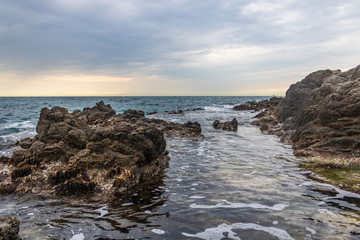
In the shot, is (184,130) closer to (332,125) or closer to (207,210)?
(332,125)

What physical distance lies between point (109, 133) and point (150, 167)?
2.42m

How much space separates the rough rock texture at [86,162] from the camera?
8.30m

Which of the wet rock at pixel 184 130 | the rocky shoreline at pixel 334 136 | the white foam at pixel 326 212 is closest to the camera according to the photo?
the white foam at pixel 326 212

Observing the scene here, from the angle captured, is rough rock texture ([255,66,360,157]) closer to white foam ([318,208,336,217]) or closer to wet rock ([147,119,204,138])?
white foam ([318,208,336,217])

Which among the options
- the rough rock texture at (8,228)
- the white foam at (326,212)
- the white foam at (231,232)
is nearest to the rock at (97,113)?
the rough rock texture at (8,228)

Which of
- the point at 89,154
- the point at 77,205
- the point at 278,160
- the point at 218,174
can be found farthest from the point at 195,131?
the point at 77,205

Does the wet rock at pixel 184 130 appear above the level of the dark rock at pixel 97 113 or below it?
below

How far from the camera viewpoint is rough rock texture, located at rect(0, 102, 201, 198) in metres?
8.30

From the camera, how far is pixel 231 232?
18.4ft

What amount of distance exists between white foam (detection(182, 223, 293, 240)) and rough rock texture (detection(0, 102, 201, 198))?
384cm

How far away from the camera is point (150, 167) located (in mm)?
10398

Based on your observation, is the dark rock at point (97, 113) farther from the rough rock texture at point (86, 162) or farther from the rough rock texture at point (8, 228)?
the rough rock texture at point (8, 228)

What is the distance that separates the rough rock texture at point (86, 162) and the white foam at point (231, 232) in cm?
384

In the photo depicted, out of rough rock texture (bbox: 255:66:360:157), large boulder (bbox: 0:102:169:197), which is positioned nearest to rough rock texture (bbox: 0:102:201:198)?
large boulder (bbox: 0:102:169:197)
